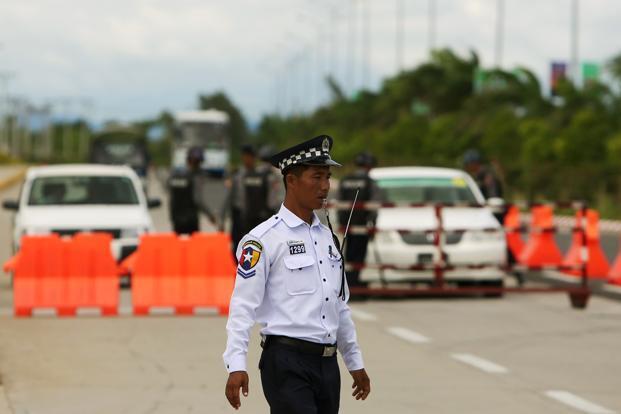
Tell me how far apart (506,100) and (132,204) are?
49.3 meters

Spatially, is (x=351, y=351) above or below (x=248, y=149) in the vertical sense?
below

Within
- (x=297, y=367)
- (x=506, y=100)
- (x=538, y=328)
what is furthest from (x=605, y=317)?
(x=506, y=100)

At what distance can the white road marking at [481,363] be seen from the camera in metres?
11.6

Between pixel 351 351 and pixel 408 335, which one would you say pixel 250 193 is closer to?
pixel 408 335

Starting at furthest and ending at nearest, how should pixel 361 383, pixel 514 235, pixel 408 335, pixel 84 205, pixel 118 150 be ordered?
pixel 118 150, pixel 514 235, pixel 84 205, pixel 408 335, pixel 361 383

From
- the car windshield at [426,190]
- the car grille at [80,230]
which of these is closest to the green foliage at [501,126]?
the car windshield at [426,190]

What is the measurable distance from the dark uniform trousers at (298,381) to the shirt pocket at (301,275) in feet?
0.73

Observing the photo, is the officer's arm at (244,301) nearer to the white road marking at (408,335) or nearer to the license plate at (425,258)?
the white road marking at (408,335)

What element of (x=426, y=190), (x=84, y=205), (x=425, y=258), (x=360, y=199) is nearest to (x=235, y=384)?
(x=360, y=199)

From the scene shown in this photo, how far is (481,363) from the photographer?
12.0 metres

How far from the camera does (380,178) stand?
1900cm

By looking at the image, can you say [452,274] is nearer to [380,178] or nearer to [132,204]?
[380,178]

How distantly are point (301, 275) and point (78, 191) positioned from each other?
14.4m

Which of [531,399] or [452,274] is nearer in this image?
[531,399]
